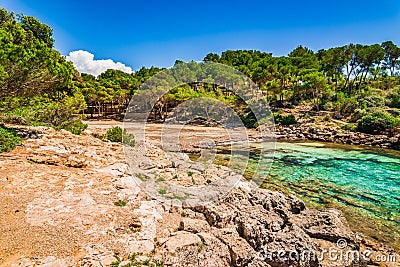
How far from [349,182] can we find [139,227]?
40.7ft

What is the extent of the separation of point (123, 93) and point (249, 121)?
22.8 meters

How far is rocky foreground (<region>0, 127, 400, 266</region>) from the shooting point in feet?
14.9

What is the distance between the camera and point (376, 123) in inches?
1115

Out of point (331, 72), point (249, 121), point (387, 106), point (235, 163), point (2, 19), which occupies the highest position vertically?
point (331, 72)

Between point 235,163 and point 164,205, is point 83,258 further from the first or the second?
point 235,163

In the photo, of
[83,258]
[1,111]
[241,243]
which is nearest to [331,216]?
[241,243]

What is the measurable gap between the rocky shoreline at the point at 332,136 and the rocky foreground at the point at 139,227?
23.1m

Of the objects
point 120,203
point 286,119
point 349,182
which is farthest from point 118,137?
point 286,119

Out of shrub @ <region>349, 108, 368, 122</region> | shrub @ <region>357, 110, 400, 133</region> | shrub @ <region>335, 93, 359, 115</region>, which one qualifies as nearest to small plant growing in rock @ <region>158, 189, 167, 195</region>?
shrub @ <region>357, 110, 400, 133</region>

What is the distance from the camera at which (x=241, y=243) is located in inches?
202

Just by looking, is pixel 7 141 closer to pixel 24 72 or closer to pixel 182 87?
pixel 24 72

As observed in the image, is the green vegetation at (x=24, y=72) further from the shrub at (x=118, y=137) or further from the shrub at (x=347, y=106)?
the shrub at (x=347, y=106)

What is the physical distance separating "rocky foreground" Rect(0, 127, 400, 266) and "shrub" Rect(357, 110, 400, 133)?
87.6 feet

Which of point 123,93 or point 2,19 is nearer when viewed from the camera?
point 2,19
